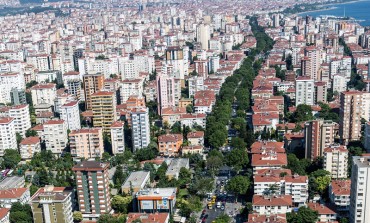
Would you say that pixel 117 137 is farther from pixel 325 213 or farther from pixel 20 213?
pixel 325 213

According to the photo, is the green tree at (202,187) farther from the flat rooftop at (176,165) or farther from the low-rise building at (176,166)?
the flat rooftop at (176,165)

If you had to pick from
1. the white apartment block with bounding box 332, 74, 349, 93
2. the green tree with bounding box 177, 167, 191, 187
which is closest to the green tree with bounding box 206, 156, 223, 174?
the green tree with bounding box 177, 167, 191, 187

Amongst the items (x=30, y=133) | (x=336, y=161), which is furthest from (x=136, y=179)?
(x=30, y=133)

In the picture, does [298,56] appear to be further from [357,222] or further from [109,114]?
[357,222]

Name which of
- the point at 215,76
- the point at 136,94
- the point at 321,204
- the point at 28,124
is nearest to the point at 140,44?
the point at 215,76

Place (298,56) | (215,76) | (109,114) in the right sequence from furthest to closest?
(298,56), (215,76), (109,114)

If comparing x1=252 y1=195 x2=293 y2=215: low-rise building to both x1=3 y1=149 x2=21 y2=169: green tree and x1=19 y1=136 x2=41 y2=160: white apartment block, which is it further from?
x1=19 y1=136 x2=41 y2=160: white apartment block
